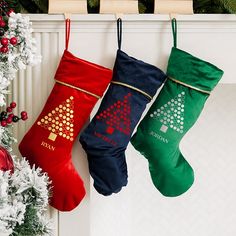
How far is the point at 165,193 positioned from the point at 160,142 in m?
0.19

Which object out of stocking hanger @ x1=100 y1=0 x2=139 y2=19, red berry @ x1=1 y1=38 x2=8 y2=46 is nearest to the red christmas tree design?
stocking hanger @ x1=100 y1=0 x2=139 y2=19

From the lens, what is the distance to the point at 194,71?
1.59 metres

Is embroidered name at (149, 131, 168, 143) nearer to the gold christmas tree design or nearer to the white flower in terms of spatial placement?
the gold christmas tree design

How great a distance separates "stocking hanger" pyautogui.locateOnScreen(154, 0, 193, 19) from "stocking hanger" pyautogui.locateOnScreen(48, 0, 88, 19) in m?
0.24

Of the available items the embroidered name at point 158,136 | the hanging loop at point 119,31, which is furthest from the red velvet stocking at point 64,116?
the embroidered name at point 158,136

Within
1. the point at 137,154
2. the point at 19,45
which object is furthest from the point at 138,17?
the point at 137,154

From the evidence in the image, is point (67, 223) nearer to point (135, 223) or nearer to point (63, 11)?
point (135, 223)

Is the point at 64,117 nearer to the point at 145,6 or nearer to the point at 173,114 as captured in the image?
the point at 173,114

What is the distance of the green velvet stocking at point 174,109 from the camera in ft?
5.22

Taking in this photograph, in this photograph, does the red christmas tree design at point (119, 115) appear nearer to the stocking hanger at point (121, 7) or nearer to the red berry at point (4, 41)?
the stocking hanger at point (121, 7)

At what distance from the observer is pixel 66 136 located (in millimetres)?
1591

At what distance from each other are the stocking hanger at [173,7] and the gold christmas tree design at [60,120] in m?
0.42

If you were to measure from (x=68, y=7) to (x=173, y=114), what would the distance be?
1.62ft

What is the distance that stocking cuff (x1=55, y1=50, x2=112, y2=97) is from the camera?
158cm
